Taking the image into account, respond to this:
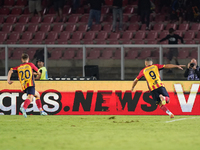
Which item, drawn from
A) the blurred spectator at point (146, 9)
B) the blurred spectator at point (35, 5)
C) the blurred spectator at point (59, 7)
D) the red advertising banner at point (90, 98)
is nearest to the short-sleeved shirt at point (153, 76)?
the red advertising banner at point (90, 98)

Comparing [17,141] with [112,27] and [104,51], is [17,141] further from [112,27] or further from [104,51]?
[112,27]

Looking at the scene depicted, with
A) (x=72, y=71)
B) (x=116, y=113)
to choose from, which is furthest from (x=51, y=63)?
(x=116, y=113)

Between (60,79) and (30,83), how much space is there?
2.60 m

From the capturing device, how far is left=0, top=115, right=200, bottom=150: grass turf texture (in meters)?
7.23

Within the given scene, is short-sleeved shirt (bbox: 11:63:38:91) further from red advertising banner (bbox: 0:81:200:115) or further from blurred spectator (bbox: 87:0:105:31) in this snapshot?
blurred spectator (bbox: 87:0:105:31)

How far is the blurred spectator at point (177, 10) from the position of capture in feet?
71.9

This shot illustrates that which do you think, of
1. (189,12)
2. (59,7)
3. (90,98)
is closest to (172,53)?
(90,98)

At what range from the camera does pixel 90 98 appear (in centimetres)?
1413

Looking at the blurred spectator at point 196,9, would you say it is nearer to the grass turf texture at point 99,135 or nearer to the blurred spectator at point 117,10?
the blurred spectator at point 117,10

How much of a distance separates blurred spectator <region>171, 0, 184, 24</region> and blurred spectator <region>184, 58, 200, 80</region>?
22.3 ft

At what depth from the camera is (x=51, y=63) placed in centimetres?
1602

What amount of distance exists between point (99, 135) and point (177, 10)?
14493 millimetres

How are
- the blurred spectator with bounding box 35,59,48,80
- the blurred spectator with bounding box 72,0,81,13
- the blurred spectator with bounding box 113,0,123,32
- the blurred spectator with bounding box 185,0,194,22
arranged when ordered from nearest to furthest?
1. the blurred spectator with bounding box 35,59,48,80
2. the blurred spectator with bounding box 113,0,123,32
3. the blurred spectator with bounding box 185,0,194,22
4. the blurred spectator with bounding box 72,0,81,13

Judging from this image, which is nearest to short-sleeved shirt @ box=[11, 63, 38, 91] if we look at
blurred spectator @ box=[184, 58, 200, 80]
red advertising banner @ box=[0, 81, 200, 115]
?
red advertising banner @ box=[0, 81, 200, 115]
